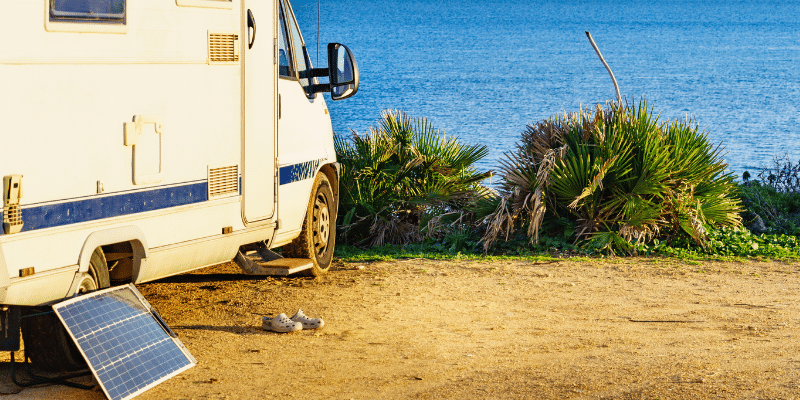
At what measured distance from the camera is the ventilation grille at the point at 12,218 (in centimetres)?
474

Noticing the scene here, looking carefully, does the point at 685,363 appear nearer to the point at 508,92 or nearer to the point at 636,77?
the point at 508,92

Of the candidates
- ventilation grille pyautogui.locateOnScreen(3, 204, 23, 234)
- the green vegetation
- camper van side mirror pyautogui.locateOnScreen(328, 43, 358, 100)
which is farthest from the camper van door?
the green vegetation

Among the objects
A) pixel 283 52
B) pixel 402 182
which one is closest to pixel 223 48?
pixel 283 52

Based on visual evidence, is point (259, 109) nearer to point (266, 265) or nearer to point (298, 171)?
point (298, 171)

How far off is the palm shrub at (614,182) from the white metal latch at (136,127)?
4.84m

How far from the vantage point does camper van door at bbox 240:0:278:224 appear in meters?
6.49

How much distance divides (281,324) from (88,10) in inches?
95.5

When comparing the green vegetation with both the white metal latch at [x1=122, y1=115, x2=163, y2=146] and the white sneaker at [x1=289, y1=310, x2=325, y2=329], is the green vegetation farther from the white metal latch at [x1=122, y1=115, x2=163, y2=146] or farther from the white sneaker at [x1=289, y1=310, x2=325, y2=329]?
the white metal latch at [x1=122, y1=115, x2=163, y2=146]

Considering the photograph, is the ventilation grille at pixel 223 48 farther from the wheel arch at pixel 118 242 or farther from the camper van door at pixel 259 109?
the wheel arch at pixel 118 242

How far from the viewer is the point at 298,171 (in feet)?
24.4

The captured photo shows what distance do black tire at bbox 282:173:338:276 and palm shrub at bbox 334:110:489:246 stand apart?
2080mm

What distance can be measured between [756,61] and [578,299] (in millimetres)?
68705

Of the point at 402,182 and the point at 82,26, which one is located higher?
the point at 82,26

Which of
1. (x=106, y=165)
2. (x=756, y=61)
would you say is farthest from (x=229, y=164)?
(x=756, y=61)
